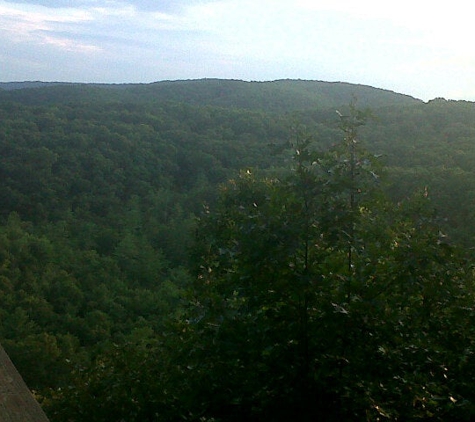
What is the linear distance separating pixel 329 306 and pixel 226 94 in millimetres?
117188

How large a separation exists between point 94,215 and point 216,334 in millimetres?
46934

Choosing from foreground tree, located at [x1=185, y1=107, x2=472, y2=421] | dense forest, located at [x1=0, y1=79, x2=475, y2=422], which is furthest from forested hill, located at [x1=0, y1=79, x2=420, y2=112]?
foreground tree, located at [x1=185, y1=107, x2=472, y2=421]

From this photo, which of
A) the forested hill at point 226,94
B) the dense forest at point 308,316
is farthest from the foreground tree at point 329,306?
the forested hill at point 226,94

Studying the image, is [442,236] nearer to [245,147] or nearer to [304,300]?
[304,300]

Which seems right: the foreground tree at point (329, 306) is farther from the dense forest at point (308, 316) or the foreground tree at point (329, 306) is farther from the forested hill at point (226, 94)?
the forested hill at point (226, 94)

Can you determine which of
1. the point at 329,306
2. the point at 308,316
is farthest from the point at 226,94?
the point at 329,306

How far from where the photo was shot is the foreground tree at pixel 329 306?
15.4ft

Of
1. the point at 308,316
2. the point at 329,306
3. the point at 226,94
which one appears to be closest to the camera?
the point at 329,306

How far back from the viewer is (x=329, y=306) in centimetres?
475

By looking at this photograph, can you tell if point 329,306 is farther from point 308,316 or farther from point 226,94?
point 226,94

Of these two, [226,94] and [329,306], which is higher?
[226,94]

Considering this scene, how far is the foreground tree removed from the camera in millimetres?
4691

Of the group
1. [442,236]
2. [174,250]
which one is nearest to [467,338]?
[442,236]

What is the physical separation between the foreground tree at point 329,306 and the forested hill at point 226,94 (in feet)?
326
